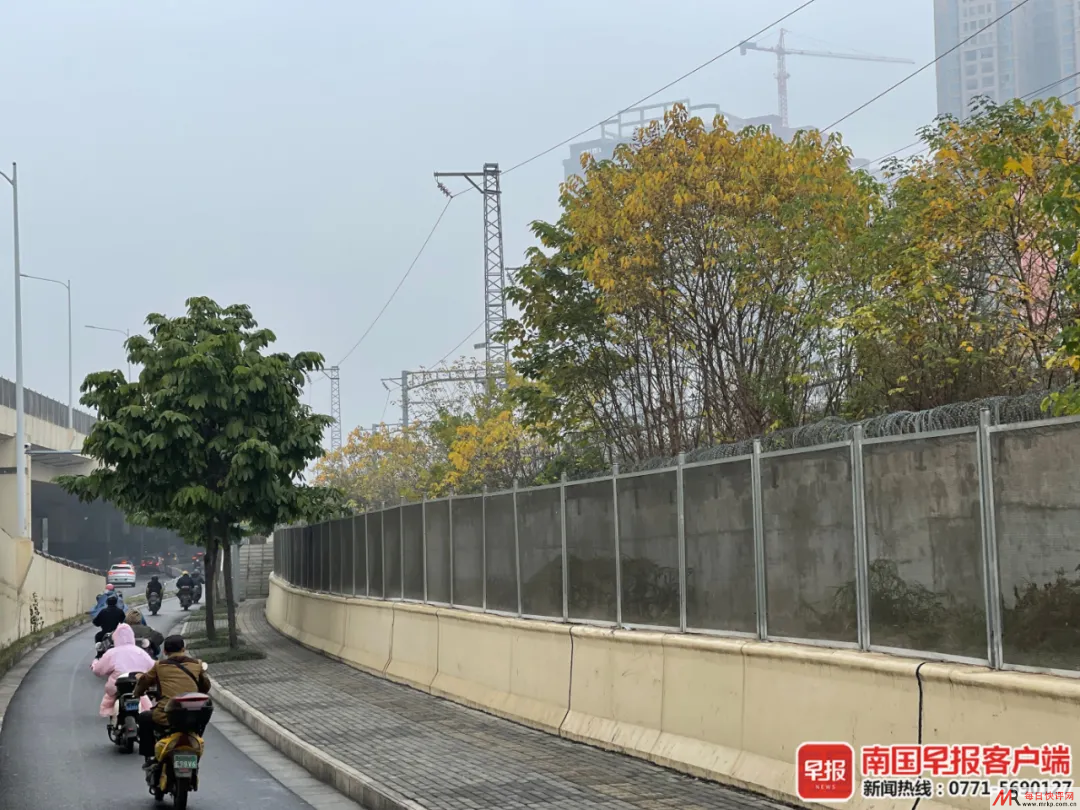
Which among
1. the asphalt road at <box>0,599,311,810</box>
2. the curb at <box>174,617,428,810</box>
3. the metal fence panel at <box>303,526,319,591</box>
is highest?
the metal fence panel at <box>303,526,319,591</box>

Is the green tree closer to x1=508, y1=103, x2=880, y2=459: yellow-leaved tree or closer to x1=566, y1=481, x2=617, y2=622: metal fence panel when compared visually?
x1=508, y1=103, x2=880, y2=459: yellow-leaved tree

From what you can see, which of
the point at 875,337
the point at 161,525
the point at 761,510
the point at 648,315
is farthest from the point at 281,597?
the point at 761,510

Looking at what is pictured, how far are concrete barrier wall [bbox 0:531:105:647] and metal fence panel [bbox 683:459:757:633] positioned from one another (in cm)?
2148

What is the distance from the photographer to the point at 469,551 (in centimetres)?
1842

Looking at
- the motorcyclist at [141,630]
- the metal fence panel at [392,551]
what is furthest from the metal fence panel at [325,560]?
the motorcyclist at [141,630]

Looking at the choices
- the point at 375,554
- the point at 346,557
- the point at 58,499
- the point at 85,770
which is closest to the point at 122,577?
the point at 58,499

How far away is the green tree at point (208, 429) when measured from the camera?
27266 millimetres

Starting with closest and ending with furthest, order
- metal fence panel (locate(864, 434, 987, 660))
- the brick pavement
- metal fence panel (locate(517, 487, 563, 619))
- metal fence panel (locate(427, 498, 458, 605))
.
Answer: metal fence panel (locate(864, 434, 987, 660)) < the brick pavement < metal fence panel (locate(517, 487, 563, 619)) < metal fence panel (locate(427, 498, 458, 605))

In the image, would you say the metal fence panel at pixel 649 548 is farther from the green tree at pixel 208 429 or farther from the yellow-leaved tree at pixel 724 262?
the green tree at pixel 208 429

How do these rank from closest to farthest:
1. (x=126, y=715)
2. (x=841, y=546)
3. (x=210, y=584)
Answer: (x=841, y=546) < (x=126, y=715) < (x=210, y=584)

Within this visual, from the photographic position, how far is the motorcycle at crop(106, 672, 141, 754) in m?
14.7

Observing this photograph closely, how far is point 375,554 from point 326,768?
1221 cm
